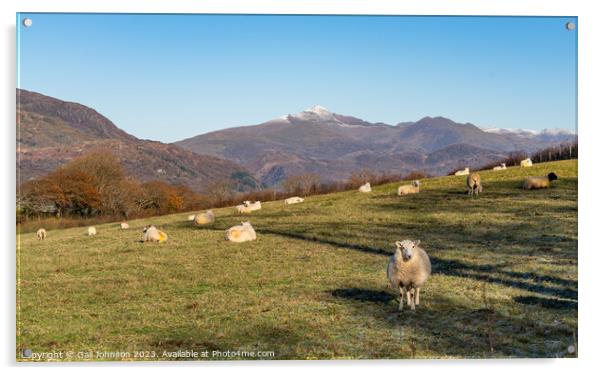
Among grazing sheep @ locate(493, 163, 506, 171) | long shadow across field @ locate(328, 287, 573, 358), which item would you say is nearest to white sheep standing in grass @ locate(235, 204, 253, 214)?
grazing sheep @ locate(493, 163, 506, 171)

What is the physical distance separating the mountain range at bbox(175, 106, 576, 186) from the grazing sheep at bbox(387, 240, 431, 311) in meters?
4.51

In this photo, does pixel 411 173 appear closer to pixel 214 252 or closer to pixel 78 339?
pixel 214 252

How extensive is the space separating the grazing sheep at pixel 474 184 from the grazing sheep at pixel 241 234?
8.14 metres

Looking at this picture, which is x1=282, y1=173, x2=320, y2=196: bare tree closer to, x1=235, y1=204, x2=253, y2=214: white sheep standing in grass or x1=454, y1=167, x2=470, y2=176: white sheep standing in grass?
Answer: x1=235, y1=204, x2=253, y2=214: white sheep standing in grass

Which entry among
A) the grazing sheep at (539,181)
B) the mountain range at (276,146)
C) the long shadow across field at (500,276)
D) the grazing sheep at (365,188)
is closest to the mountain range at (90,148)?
the mountain range at (276,146)

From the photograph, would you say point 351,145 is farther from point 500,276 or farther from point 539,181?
point 539,181

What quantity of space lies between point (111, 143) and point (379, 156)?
788 centimetres

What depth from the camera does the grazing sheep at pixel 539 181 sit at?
20.6 meters

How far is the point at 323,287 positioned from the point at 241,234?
7.41 meters

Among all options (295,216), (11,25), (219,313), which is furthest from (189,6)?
(295,216)

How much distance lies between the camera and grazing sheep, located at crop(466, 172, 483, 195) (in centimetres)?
2145

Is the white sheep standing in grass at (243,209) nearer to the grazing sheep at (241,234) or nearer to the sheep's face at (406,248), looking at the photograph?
the grazing sheep at (241,234)

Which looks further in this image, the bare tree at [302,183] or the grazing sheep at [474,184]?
the grazing sheep at [474,184]

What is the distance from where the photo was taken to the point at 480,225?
17.8 meters
